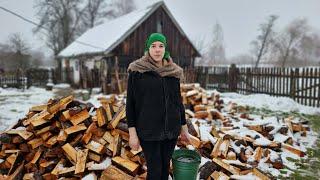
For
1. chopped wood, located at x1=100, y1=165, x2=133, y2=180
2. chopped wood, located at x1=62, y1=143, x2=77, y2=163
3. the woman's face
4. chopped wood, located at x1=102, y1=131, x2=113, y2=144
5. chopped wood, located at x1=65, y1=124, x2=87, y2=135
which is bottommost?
chopped wood, located at x1=100, y1=165, x2=133, y2=180

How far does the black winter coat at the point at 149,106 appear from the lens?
10.3ft

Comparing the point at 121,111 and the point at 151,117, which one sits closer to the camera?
the point at 151,117

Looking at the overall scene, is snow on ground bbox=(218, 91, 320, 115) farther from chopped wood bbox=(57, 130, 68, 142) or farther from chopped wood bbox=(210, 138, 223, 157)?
chopped wood bbox=(57, 130, 68, 142)

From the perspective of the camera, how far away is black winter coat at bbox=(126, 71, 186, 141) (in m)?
3.13

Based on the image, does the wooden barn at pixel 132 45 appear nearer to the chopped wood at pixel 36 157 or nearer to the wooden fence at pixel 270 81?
the wooden fence at pixel 270 81

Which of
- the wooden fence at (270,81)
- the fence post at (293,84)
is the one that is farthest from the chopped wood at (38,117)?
the fence post at (293,84)

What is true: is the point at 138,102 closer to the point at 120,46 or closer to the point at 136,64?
the point at 136,64

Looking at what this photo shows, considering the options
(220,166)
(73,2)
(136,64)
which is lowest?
(220,166)

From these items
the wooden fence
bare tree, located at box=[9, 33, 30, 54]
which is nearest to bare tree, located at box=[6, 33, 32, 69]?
bare tree, located at box=[9, 33, 30, 54]

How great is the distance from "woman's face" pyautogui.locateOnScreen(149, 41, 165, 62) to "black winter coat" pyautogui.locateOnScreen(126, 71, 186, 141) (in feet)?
0.53

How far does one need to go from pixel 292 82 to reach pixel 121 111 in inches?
374

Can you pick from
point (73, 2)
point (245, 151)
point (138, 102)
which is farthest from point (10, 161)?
point (73, 2)

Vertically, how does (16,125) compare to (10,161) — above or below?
above

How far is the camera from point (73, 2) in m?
40.7
